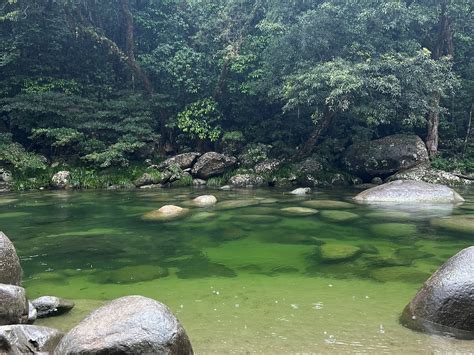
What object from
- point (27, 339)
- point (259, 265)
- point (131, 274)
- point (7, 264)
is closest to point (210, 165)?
point (259, 265)

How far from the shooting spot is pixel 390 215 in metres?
10.3

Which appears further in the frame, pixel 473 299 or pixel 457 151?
pixel 457 151

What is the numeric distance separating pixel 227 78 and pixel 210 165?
418 cm

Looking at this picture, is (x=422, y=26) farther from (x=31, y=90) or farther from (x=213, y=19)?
(x=31, y=90)

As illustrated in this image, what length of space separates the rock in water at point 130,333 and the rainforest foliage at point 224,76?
12731mm

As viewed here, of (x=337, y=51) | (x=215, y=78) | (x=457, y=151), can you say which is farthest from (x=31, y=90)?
(x=457, y=151)

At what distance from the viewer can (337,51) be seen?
55.8 ft

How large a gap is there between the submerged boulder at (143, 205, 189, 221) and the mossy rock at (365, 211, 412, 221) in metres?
4.36

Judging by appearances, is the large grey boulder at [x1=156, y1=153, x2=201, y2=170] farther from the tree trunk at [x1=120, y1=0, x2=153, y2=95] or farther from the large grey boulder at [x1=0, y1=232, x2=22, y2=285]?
the large grey boulder at [x1=0, y1=232, x2=22, y2=285]

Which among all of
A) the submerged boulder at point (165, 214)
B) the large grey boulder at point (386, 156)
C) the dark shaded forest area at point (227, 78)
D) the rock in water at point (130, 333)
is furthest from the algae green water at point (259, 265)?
the large grey boulder at point (386, 156)

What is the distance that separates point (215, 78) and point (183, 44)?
2648 mm

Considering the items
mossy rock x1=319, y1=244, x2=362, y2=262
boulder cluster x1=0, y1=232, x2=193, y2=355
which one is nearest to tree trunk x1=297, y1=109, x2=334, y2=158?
mossy rock x1=319, y1=244, x2=362, y2=262

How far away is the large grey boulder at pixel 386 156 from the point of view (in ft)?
58.4

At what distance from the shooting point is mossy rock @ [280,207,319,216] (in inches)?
421
